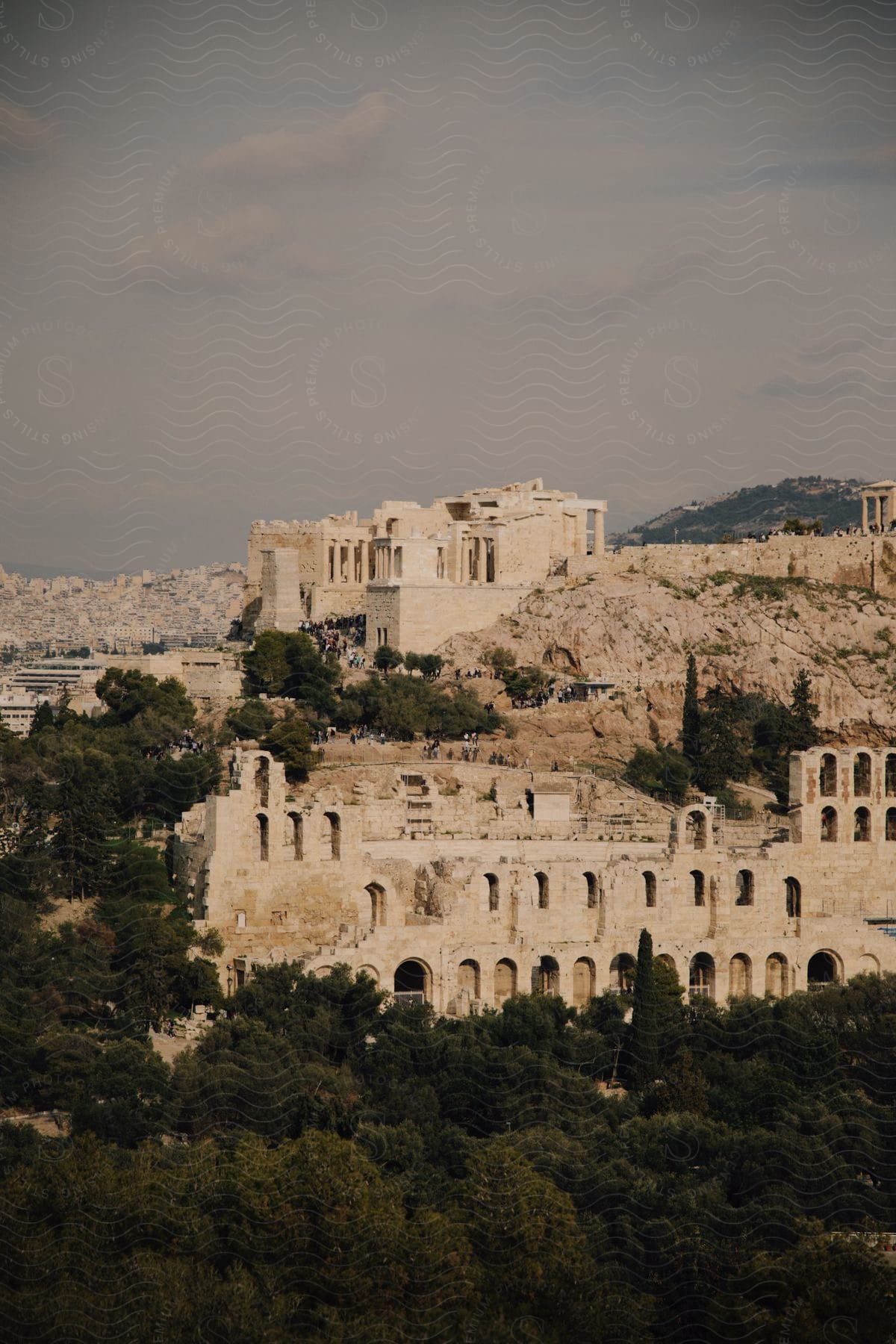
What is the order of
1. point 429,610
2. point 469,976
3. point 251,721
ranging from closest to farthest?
point 469,976 < point 251,721 < point 429,610

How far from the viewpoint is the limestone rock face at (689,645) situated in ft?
259

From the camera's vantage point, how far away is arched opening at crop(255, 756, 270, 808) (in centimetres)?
5266

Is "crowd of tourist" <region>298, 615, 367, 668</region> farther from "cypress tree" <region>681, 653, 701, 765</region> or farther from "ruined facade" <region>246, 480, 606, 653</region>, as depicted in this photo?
"cypress tree" <region>681, 653, 701, 765</region>

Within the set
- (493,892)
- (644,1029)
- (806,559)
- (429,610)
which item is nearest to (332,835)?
(493,892)

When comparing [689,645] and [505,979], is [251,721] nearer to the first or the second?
[505,979]

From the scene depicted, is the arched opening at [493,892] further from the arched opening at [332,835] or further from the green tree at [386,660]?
the green tree at [386,660]

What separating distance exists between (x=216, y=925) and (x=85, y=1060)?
835 centimetres

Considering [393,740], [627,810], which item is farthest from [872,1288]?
[393,740]

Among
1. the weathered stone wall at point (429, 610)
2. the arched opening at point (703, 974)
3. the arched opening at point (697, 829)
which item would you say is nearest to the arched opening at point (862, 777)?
the arched opening at point (697, 829)

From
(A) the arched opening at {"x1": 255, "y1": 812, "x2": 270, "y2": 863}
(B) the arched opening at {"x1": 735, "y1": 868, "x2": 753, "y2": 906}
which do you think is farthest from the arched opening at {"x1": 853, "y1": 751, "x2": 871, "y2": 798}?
(A) the arched opening at {"x1": 255, "y1": 812, "x2": 270, "y2": 863}

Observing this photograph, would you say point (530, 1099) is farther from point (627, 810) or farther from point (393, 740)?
point (393, 740)

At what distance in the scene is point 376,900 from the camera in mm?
53844

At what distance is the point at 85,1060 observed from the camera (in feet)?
142

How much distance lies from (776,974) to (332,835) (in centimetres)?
1113
